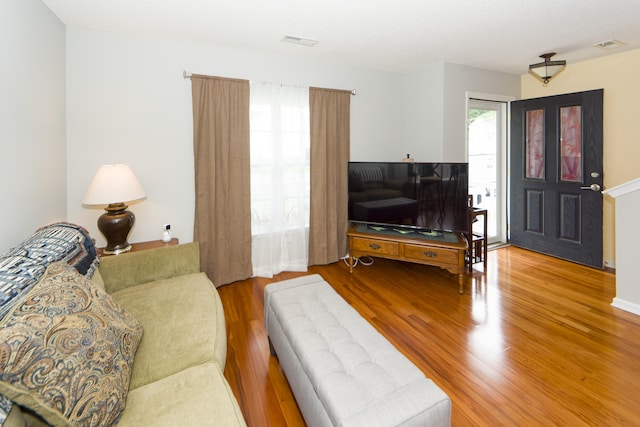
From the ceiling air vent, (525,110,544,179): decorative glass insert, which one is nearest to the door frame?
(525,110,544,179): decorative glass insert

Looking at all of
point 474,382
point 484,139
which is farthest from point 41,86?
point 484,139

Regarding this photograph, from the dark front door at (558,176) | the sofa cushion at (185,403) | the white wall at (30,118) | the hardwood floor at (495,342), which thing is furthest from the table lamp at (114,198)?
the dark front door at (558,176)

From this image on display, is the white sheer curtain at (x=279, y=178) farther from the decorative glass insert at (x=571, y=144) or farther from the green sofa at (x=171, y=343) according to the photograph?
the decorative glass insert at (x=571, y=144)

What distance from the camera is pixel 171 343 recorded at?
1559 millimetres

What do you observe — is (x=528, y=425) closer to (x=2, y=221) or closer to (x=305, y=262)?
(x=305, y=262)

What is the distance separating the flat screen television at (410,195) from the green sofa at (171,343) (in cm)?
201

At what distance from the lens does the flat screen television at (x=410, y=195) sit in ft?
10.5

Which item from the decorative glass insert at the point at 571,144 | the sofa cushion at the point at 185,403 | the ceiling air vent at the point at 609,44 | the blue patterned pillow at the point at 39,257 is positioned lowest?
the sofa cushion at the point at 185,403

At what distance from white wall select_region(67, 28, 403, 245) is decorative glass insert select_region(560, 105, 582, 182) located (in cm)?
313

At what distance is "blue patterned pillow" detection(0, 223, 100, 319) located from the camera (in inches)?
47.8

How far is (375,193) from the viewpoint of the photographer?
12.0 ft

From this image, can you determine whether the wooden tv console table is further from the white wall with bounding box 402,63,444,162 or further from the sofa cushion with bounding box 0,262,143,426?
the sofa cushion with bounding box 0,262,143,426

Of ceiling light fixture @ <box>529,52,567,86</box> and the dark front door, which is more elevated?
ceiling light fixture @ <box>529,52,567,86</box>

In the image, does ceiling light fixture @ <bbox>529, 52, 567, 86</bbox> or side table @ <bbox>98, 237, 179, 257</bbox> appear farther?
ceiling light fixture @ <bbox>529, 52, 567, 86</bbox>
